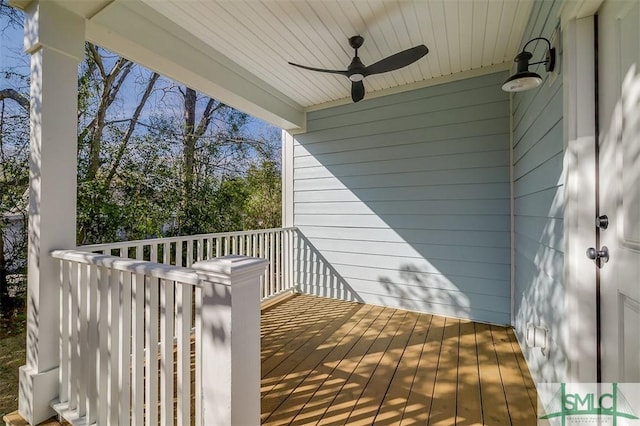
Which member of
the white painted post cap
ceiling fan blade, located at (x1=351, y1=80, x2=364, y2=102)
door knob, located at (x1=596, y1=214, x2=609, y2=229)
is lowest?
the white painted post cap

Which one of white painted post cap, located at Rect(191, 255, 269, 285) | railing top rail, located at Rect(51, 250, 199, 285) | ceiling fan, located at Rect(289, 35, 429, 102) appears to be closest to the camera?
white painted post cap, located at Rect(191, 255, 269, 285)

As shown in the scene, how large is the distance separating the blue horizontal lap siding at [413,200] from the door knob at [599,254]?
1.93m

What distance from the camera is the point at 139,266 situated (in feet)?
4.47

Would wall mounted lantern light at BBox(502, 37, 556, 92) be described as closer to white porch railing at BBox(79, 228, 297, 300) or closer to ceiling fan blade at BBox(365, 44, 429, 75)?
ceiling fan blade at BBox(365, 44, 429, 75)

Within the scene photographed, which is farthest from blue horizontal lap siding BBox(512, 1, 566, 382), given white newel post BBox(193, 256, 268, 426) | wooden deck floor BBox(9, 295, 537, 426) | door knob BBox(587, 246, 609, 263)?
white newel post BBox(193, 256, 268, 426)

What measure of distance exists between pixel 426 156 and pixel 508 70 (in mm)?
1201

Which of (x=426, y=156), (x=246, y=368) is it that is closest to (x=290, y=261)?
(x=426, y=156)

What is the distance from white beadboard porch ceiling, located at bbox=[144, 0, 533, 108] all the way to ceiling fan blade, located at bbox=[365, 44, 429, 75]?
13.1 inches

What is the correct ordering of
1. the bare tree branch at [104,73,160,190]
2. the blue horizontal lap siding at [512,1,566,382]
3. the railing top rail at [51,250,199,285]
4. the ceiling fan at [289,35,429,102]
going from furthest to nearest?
the bare tree branch at [104,73,160,190], the ceiling fan at [289,35,429,102], the blue horizontal lap siding at [512,1,566,382], the railing top rail at [51,250,199,285]

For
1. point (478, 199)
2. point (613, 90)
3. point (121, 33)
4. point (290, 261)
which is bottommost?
point (290, 261)

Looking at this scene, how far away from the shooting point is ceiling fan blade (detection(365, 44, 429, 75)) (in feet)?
7.55

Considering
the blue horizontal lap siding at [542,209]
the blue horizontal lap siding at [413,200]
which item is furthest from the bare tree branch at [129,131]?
the blue horizontal lap siding at [542,209]

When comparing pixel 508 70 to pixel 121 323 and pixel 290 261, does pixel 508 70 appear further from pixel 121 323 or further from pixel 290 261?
pixel 121 323

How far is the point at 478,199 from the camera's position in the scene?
3260 millimetres
